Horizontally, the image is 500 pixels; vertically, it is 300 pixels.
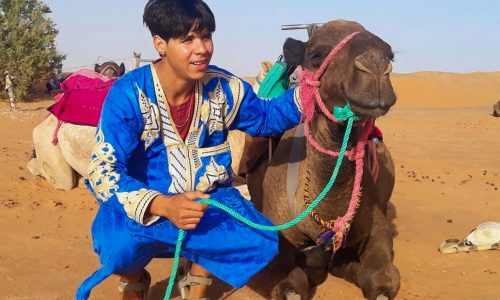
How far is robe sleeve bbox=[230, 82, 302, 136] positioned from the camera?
11.7 feet

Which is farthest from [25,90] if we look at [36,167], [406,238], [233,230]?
[233,230]

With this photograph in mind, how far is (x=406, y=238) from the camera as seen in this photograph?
566 cm

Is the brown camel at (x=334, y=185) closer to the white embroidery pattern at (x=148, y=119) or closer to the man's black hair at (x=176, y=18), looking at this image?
the man's black hair at (x=176, y=18)

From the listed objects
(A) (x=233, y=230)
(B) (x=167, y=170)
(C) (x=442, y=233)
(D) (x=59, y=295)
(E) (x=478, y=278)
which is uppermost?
(B) (x=167, y=170)

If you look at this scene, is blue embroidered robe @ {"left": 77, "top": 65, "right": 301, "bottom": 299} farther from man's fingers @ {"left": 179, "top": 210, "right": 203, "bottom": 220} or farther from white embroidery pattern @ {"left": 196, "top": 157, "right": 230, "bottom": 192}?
man's fingers @ {"left": 179, "top": 210, "right": 203, "bottom": 220}

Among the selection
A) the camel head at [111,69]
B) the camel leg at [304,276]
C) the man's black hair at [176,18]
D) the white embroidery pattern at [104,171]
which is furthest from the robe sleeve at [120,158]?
the camel head at [111,69]

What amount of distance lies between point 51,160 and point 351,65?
5033mm

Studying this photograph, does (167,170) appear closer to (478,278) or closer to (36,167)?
(478,278)

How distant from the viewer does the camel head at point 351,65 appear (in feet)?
9.37

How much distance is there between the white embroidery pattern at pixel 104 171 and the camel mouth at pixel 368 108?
1.22m

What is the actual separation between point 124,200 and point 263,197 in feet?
6.14

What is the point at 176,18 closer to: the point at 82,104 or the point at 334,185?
the point at 334,185

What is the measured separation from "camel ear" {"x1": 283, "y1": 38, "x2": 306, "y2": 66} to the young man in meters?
0.35

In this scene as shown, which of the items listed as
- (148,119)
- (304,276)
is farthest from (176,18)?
(304,276)
